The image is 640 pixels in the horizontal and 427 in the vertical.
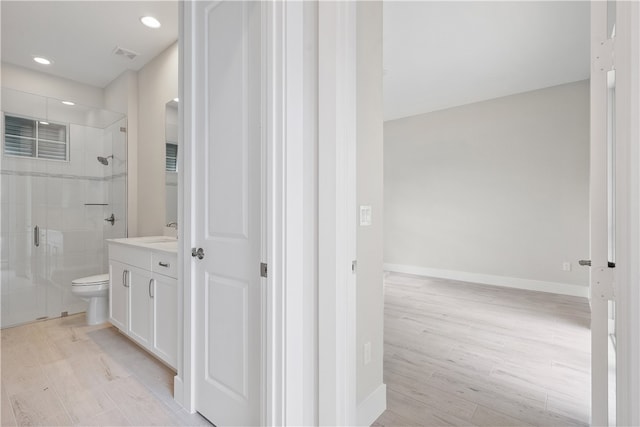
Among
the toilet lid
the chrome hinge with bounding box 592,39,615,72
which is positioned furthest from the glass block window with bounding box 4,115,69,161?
the chrome hinge with bounding box 592,39,615,72

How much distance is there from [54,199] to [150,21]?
213cm

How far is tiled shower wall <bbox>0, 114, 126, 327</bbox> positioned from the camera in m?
3.00

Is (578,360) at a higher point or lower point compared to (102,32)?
lower

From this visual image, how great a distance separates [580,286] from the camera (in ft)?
12.7

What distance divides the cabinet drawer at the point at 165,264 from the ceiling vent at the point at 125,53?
232cm

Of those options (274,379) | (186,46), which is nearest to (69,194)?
(186,46)

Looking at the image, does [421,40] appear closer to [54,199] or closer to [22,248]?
[54,199]

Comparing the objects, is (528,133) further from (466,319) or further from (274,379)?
(274,379)

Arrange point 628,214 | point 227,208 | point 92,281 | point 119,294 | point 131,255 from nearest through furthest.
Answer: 1. point 628,214
2. point 227,208
3. point 131,255
4. point 119,294
5. point 92,281

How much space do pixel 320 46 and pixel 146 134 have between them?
9.35 ft

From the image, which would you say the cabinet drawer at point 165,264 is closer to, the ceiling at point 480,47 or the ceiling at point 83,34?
the ceiling at point 83,34

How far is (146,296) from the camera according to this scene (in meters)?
2.19

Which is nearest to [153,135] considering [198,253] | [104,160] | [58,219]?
[104,160]

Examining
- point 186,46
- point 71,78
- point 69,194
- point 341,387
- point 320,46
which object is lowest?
point 341,387
